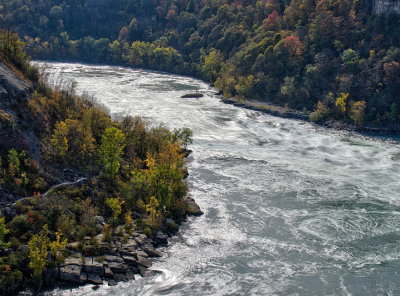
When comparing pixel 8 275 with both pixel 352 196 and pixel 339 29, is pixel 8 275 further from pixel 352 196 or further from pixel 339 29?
pixel 339 29

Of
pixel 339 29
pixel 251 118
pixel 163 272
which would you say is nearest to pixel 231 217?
pixel 163 272

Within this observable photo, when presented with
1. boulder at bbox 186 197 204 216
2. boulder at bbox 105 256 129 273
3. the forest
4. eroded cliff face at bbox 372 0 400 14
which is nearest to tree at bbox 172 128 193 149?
boulder at bbox 186 197 204 216

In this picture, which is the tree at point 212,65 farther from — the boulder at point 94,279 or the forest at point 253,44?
the boulder at point 94,279

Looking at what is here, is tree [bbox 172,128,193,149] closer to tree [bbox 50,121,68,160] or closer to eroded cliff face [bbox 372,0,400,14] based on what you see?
tree [bbox 50,121,68,160]

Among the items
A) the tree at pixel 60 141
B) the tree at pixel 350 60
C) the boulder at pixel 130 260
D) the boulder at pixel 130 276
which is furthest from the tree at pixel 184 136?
the tree at pixel 350 60

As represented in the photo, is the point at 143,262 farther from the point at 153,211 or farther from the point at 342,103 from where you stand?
the point at 342,103
